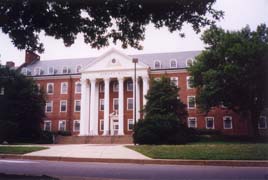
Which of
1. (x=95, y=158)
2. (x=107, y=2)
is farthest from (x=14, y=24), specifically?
(x=95, y=158)

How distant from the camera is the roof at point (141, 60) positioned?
177 ft

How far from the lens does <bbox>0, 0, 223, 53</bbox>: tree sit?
375 inches

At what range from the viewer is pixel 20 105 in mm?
43406

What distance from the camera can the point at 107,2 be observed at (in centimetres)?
966

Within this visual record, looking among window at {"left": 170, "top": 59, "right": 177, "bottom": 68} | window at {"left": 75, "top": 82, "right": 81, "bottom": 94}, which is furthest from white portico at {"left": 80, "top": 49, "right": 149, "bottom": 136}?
window at {"left": 170, "top": 59, "right": 177, "bottom": 68}

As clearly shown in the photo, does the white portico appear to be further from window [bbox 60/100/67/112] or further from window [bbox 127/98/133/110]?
window [bbox 60/100/67/112]

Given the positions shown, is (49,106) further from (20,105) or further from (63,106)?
(20,105)

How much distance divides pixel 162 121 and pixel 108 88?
19.8 meters

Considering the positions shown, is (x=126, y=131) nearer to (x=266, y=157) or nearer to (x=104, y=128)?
(x=104, y=128)

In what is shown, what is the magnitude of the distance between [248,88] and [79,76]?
29.8 metres

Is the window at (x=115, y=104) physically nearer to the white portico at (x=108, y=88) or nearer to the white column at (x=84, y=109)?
the white portico at (x=108, y=88)

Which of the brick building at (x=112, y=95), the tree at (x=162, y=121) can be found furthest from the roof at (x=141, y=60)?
the tree at (x=162, y=121)

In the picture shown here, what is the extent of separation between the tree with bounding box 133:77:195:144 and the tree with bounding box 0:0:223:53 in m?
20.4

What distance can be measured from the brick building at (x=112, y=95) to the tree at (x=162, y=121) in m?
7.77
